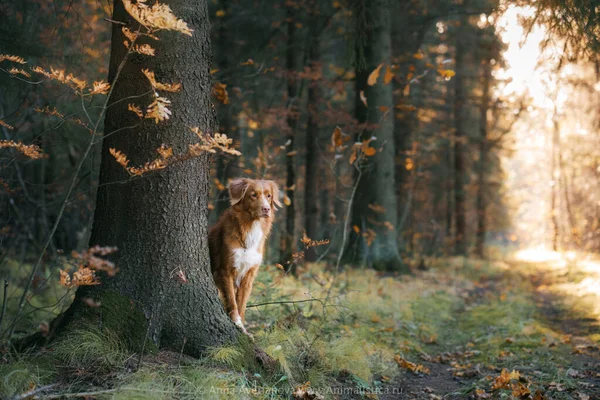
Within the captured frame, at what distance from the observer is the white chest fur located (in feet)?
17.1

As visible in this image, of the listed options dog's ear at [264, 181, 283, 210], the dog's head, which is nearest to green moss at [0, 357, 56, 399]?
the dog's head

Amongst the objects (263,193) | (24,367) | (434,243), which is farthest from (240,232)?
(434,243)

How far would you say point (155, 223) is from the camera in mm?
4188

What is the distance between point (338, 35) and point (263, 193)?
366 inches

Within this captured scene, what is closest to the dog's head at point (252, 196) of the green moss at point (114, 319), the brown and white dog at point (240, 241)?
the brown and white dog at point (240, 241)

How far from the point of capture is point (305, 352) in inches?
192

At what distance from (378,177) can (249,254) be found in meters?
7.54

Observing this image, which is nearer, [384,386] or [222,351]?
[222,351]

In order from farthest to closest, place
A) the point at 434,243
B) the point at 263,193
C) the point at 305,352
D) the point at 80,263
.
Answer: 1. the point at 434,243
2. the point at 263,193
3. the point at 305,352
4. the point at 80,263

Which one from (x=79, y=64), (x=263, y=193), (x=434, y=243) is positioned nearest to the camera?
(x=263, y=193)

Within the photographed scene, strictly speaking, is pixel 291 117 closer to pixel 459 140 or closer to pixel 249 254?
pixel 249 254

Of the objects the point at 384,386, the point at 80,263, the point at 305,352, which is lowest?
the point at 384,386

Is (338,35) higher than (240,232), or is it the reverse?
(338,35)

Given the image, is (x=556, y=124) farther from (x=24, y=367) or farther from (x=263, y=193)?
(x=24, y=367)
